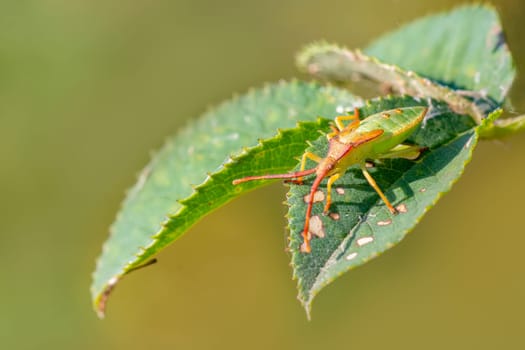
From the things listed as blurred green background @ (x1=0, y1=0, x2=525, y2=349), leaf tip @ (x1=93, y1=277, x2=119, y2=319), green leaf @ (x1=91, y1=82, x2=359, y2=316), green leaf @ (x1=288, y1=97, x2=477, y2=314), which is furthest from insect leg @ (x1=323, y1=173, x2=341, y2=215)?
blurred green background @ (x1=0, y1=0, x2=525, y2=349)

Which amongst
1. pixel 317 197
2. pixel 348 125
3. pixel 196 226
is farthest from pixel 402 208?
pixel 196 226

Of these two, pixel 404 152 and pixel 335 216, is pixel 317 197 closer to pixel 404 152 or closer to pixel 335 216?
pixel 335 216

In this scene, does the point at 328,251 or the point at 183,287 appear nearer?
the point at 328,251

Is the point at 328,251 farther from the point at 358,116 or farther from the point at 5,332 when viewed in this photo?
the point at 5,332

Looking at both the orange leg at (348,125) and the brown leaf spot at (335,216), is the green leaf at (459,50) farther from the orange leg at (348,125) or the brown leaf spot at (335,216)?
the brown leaf spot at (335,216)

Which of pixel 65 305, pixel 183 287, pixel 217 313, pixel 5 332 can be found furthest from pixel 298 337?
pixel 5 332

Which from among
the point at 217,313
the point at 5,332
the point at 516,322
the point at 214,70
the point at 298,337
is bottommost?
the point at 516,322

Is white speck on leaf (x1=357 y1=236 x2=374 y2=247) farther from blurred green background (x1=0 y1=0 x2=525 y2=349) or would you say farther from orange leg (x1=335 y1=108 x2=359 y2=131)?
blurred green background (x1=0 y1=0 x2=525 y2=349)

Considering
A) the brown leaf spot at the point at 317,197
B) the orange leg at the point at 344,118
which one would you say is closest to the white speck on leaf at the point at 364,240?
the brown leaf spot at the point at 317,197
